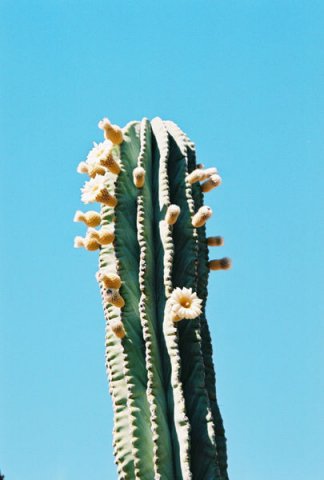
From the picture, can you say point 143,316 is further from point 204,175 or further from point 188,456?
point 204,175

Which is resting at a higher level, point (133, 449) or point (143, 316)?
point (143, 316)

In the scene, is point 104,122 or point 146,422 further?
point 104,122

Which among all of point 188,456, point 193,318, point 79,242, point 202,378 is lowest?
point 188,456

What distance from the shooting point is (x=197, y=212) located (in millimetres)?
4273

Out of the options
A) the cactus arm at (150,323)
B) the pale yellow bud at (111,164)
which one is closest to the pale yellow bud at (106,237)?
the cactus arm at (150,323)

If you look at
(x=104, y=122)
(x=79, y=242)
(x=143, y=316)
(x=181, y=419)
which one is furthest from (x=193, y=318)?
(x=104, y=122)

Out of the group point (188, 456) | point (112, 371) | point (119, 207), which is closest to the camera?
point (188, 456)

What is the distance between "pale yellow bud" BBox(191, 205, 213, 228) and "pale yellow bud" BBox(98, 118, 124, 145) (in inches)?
25.1

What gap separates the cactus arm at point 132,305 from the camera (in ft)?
11.7

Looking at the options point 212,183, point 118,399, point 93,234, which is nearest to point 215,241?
point 212,183

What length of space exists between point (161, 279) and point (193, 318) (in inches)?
10.7

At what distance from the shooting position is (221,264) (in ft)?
14.3

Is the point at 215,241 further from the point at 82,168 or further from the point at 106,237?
the point at 82,168

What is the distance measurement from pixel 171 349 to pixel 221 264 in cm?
74
